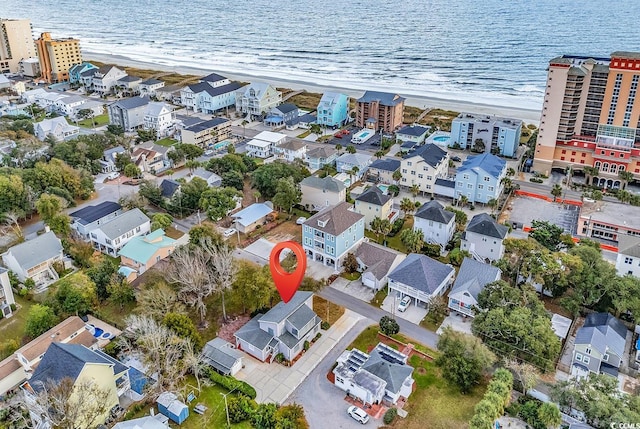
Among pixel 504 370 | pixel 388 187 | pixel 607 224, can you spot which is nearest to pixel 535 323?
pixel 504 370

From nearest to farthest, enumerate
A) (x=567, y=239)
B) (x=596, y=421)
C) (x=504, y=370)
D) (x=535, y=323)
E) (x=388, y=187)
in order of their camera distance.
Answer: (x=596, y=421) < (x=504, y=370) < (x=535, y=323) < (x=567, y=239) < (x=388, y=187)

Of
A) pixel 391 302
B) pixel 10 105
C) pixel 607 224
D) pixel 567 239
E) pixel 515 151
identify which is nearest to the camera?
pixel 391 302

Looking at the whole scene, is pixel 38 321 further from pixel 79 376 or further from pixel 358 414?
pixel 358 414

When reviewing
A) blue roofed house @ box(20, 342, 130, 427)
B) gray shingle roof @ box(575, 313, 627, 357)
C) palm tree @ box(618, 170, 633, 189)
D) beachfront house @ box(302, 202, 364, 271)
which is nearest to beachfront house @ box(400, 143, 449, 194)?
beachfront house @ box(302, 202, 364, 271)

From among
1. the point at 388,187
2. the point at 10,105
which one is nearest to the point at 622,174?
the point at 388,187

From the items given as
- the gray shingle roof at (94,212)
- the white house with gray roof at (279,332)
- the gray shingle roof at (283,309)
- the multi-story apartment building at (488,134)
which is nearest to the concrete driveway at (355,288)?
the gray shingle roof at (283,309)

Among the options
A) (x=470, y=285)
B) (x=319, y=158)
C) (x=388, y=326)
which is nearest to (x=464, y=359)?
(x=388, y=326)

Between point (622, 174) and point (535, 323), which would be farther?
point (622, 174)

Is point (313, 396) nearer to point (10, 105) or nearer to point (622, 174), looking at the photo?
point (622, 174)

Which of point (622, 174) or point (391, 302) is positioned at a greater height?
point (622, 174)
